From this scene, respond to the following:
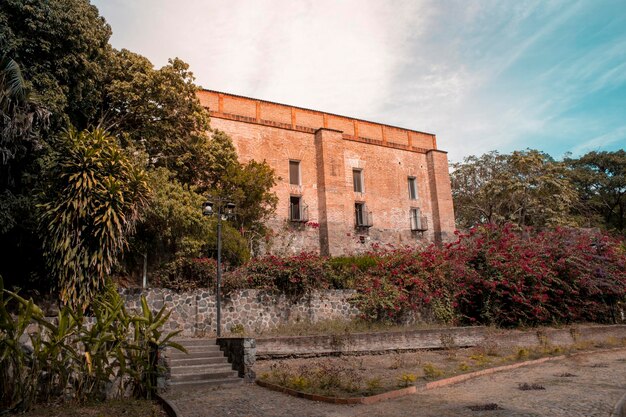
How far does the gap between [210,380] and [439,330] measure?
7.15 meters

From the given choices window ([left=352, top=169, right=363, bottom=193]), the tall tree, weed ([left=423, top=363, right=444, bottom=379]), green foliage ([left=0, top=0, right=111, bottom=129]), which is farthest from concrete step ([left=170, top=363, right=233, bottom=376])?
the tall tree

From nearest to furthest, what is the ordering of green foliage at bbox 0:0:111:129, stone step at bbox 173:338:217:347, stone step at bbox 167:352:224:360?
stone step at bbox 167:352:224:360 → stone step at bbox 173:338:217:347 → green foliage at bbox 0:0:111:129

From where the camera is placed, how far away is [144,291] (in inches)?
516

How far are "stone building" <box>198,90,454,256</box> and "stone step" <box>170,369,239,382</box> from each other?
1282 cm

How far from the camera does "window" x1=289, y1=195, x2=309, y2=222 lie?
24.4 metres

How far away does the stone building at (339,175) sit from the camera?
24047 millimetres

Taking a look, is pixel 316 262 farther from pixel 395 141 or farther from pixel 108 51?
pixel 395 141

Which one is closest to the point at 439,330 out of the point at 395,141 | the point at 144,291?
the point at 144,291

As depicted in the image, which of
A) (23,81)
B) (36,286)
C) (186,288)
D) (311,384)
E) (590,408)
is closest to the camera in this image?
(590,408)

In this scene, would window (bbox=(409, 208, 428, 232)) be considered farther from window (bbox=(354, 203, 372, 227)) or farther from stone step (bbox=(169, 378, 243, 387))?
stone step (bbox=(169, 378, 243, 387))

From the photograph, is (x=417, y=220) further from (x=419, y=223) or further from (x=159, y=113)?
(x=159, y=113)

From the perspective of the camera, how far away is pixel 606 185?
35562 millimetres

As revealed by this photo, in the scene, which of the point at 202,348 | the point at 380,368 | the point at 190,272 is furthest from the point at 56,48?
the point at 380,368

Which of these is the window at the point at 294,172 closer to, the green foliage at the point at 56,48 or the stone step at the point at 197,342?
the green foliage at the point at 56,48
